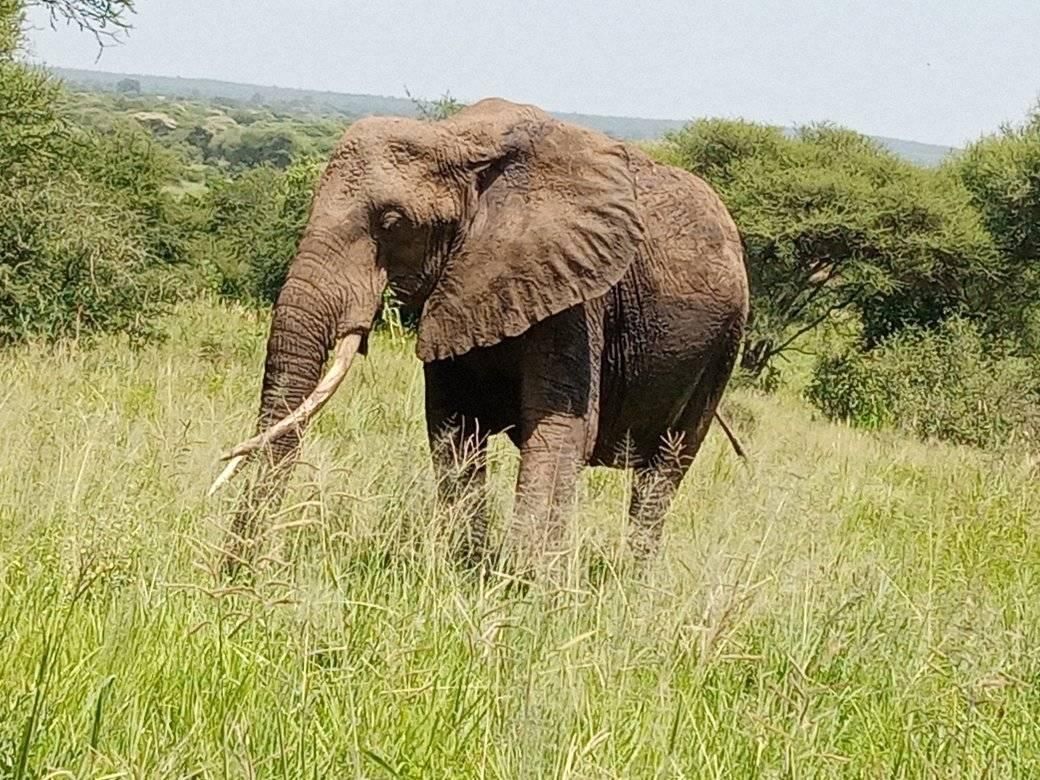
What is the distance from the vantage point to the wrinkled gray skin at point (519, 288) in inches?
168

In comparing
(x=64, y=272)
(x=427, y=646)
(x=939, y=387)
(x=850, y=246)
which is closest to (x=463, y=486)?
(x=427, y=646)

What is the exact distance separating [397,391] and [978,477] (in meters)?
3.44

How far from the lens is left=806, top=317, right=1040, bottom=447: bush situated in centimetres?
1456

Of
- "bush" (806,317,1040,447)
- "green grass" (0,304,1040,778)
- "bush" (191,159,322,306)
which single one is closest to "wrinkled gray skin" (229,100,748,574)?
"green grass" (0,304,1040,778)


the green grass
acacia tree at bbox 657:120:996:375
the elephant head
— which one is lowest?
acacia tree at bbox 657:120:996:375

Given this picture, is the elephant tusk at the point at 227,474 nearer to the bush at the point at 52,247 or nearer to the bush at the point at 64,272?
the bush at the point at 52,247

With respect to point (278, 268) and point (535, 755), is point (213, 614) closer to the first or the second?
point (535, 755)

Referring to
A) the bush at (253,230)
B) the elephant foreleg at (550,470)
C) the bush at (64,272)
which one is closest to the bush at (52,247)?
the bush at (64,272)

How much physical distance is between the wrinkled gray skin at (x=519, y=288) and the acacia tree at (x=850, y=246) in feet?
54.9

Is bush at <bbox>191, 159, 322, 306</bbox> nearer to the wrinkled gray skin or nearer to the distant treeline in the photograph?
the distant treeline

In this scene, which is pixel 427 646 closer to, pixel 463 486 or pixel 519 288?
pixel 463 486

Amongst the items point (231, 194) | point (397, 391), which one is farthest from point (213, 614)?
point (231, 194)

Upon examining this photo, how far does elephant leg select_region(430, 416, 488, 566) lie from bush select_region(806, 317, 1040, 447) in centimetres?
803

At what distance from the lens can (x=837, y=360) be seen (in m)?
21.6
